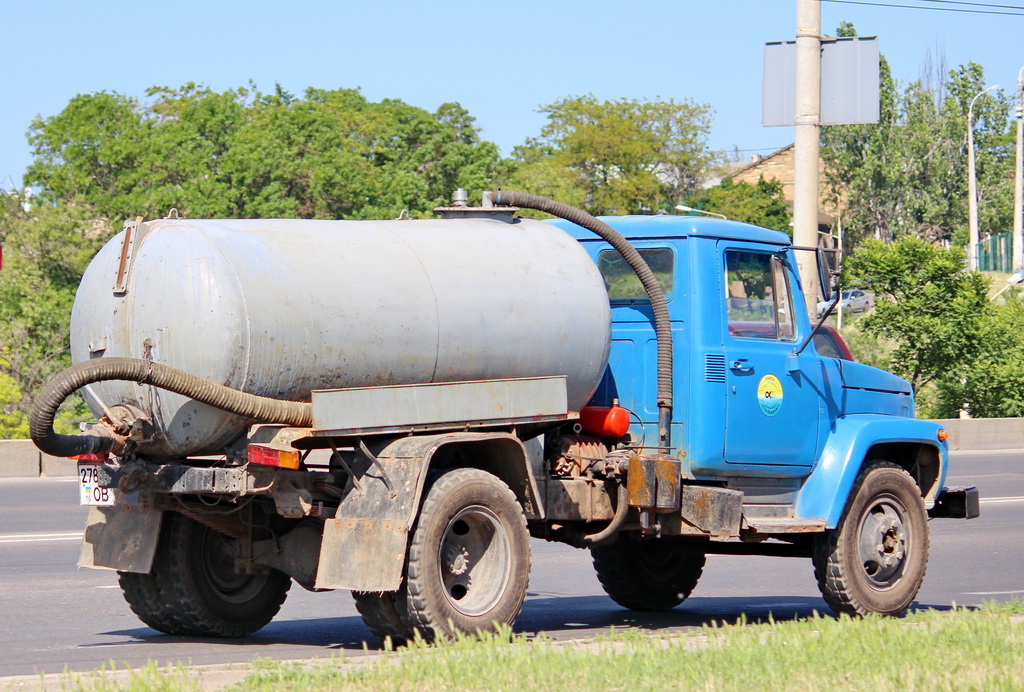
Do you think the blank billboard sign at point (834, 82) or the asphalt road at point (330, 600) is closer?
the asphalt road at point (330, 600)

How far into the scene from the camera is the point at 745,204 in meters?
76.3

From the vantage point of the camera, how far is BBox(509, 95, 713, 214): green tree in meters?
69.0

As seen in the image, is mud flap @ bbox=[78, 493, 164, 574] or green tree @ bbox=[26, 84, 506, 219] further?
green tree @ bbox=[26, 84, 506, 219]

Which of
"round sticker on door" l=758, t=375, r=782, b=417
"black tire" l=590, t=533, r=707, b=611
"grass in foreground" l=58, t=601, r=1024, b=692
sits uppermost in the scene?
"round sticker on door" l=758, t=375, r=782, b=417

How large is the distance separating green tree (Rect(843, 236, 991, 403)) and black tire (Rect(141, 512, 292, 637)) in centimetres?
2329

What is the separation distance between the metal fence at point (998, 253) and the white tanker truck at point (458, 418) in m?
65.7

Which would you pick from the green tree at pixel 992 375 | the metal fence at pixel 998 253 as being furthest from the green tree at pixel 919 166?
the green tree at pixel 992 375

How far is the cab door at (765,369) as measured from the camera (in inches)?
344

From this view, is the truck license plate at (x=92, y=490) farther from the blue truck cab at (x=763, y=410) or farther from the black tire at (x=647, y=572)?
the black tire at (x=647, y=572)

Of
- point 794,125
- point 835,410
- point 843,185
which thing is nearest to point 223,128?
point 843,185

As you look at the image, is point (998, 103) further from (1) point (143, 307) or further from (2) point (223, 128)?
(1) point (143, 307)

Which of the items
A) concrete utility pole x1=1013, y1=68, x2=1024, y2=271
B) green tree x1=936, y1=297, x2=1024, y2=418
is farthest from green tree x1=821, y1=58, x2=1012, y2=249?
green tree x1=936, y1=297, x2=1024, y2=418

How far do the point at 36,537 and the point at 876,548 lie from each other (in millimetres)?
8389

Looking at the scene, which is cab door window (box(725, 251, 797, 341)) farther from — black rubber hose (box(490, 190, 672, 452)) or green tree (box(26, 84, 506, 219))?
green tree (box(26, 84, 506, 219))
